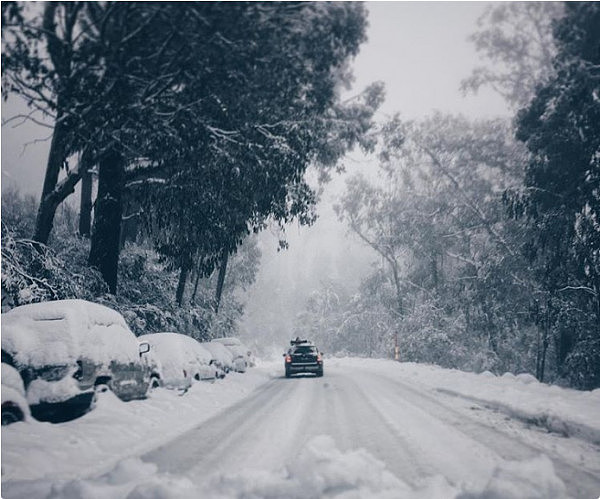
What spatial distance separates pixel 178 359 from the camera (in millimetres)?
11492

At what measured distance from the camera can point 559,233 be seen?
44.8 feet

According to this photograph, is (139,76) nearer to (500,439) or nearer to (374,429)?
(374,429)

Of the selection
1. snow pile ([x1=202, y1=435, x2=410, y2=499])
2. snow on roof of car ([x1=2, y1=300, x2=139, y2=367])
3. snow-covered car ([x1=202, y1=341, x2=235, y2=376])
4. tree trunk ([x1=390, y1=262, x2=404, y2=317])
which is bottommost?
snow-covered car ([x1=202, y1=341, x2=235, y2=376])

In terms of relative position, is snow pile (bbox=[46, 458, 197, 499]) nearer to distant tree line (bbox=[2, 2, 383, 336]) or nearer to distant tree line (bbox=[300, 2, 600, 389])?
distant tree line (bbox=[2, 2, 383, 336])

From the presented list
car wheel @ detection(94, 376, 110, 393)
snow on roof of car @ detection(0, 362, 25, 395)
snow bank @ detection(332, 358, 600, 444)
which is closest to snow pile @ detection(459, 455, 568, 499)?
snow bank @ detection(332, 358, 600, 444)

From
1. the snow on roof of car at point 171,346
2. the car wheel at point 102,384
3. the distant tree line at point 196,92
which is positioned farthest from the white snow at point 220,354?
the car wheel at point 102,384

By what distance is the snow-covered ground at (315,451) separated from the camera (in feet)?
13.6

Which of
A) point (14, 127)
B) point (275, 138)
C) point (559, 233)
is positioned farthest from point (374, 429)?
point (559, 233)

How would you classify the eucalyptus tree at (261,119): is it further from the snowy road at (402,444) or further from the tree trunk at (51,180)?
the snowy road at (402,444)

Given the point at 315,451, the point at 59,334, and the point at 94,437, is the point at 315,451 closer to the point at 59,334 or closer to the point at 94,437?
the point at 94,437

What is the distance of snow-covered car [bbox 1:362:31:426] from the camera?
18.4ft

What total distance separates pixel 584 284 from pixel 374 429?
1328cm

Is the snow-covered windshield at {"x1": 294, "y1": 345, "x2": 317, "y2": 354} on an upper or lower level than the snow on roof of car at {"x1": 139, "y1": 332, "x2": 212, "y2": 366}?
lower

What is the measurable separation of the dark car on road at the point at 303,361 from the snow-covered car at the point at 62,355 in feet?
39.2
